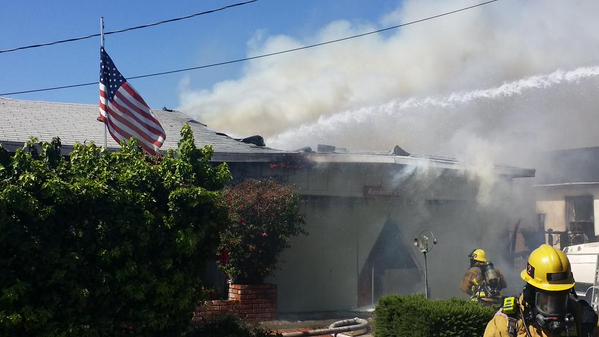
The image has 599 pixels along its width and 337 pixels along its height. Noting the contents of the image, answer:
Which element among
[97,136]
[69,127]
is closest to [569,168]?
[97,136]

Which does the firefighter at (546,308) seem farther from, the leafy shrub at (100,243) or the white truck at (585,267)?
the white truck at (585,267)

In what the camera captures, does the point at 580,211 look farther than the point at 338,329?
Yes

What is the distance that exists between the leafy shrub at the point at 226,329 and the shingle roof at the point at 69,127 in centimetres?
498

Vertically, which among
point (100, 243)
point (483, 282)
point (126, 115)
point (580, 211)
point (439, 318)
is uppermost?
point (126, 115)

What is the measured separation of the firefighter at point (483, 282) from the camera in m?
10.7

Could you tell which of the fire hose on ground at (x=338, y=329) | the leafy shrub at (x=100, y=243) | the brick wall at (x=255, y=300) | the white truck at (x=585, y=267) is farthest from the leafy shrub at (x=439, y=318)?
the white truck at (x=585, y=267)

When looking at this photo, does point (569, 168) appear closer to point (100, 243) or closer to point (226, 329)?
point (226, 329)

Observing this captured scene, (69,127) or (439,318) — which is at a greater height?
(69,127)

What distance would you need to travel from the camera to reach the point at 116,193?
7.50 m

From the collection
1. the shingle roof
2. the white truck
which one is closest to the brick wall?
the shingle roof

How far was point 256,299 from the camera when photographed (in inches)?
514

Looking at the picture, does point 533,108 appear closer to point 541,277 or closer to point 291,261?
point 291,261

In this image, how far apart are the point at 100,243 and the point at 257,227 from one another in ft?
18.9

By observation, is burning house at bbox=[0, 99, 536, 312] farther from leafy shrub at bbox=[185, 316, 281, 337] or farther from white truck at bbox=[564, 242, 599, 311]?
leafy shrub at bbox=[185, 316, 281, 337]
